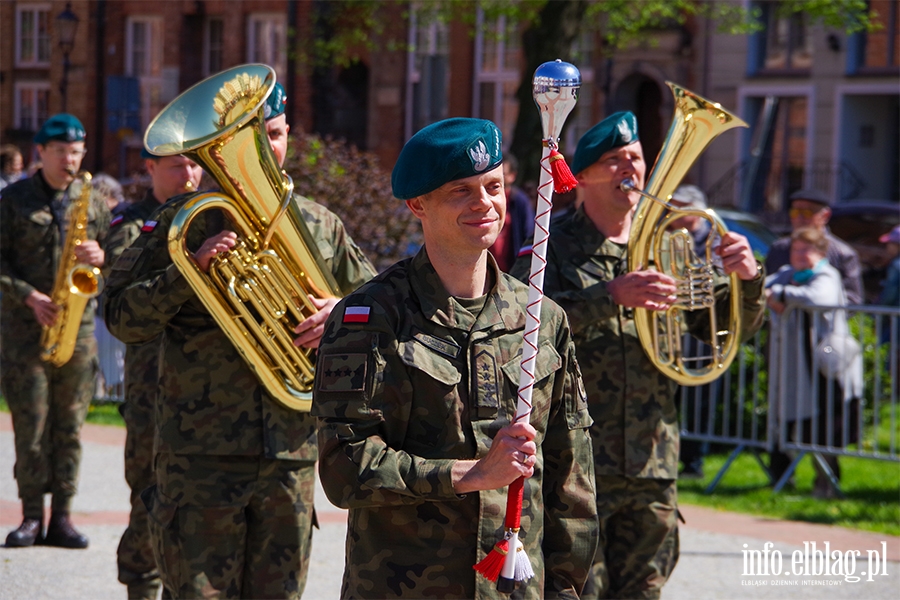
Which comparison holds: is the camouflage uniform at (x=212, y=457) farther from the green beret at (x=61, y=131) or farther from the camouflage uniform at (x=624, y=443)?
the green beret at (x=61, y=131)

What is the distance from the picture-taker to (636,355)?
4.49 m

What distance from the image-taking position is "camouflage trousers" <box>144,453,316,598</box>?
13.0 feet

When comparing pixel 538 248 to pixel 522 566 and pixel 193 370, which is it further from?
pixel 193 370

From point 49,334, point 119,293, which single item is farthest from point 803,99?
point 119,293

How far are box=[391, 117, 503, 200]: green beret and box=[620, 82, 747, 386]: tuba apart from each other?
1.68 metres

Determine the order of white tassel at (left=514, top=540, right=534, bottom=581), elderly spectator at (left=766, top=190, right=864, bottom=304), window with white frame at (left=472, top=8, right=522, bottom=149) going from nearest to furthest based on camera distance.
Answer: white tassel at (left=514, top=540, right=534, bottom=581), elderly spectator at (left=766, top=190, right=864, bottom=304), window with white frame at (left=472, top=8, right=522, bottom=149)

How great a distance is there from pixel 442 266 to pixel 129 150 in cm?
2733

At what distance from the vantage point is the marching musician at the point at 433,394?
107 inches

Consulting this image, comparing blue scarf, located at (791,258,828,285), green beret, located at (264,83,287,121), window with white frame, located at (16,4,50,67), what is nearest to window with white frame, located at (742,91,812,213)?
blue scarf, located at (791,258,828,285)

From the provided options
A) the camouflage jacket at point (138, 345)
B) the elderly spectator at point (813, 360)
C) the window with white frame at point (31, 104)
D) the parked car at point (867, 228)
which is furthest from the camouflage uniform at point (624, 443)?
the window with white frame at point (31, 104)

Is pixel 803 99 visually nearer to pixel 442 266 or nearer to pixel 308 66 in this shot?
pixel 308 66

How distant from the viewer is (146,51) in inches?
1121

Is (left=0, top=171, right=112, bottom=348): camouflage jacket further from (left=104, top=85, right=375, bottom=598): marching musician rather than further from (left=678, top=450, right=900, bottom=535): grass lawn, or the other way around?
(left=678, top=450, right=900, bottom=535): grass lawn

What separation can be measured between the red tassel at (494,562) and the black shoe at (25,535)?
4.37 m
